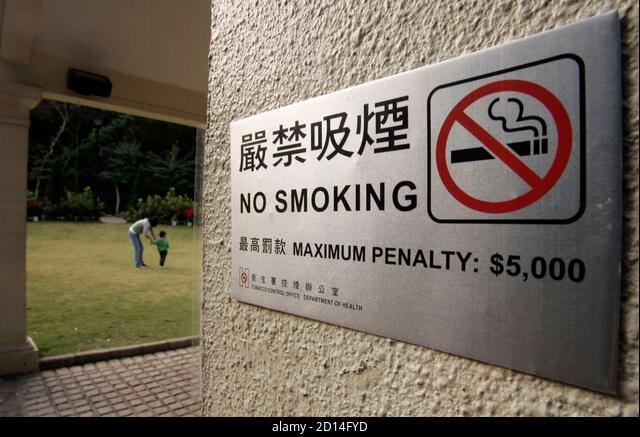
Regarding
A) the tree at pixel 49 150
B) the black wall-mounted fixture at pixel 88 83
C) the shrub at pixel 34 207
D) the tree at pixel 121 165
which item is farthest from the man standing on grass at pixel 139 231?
the tree at pixel 49 150

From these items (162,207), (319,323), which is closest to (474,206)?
(319,323)

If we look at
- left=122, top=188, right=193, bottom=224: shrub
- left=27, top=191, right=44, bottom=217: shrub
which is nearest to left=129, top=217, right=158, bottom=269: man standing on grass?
left=122, top=188, right=193, bottom=224: shrub

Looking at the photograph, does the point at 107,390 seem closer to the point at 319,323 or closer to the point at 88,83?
the point at 88,83

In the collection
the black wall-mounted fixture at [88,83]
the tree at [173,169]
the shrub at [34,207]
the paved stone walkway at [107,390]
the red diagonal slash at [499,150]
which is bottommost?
the paved stone walkway at [107,390]

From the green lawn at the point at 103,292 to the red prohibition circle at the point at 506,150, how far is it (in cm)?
140

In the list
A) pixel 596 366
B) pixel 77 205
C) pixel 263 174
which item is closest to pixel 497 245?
pixel 596 366

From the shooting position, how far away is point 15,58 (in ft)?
12.1

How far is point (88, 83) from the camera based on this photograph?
13.5 feet

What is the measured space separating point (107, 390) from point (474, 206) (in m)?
4.25

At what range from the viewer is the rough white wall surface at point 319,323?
611 mm

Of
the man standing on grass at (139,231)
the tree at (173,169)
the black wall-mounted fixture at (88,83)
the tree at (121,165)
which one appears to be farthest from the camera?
the tree at (121,165)

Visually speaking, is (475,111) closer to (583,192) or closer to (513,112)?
(513,112)

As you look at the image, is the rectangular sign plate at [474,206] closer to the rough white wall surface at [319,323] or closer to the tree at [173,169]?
the rough white wall surface at [319,323]

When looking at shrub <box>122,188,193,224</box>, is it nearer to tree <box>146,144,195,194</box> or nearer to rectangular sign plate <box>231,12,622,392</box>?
tree <box>146,144,195,194</box>
